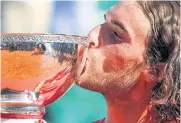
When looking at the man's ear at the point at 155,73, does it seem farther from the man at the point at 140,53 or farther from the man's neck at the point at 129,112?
the man's neck at the point at 129,112

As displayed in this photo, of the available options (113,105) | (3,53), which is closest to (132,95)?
(113,105)

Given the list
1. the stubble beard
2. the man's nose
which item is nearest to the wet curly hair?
the stubble beard

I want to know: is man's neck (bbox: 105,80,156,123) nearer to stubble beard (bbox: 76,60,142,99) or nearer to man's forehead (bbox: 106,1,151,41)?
stubble beard (bbox: 76,60,142,99)

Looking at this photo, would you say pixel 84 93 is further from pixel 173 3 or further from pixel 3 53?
pixel 173 3

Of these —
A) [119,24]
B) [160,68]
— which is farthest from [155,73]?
[119,24]

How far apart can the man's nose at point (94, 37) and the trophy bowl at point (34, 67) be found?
0.03m

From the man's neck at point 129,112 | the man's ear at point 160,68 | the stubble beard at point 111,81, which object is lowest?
the man's neck at point 129,112

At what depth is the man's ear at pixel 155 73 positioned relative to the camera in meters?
2.19

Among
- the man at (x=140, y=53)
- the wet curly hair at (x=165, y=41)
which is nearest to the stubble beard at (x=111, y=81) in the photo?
the man at (x=140, y=53)

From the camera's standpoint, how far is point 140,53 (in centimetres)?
219

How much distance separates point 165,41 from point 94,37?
12.1 inches

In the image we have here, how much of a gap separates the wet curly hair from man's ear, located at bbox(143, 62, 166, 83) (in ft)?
0.04

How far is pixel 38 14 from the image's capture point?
215cm

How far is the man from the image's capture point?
218 cm
